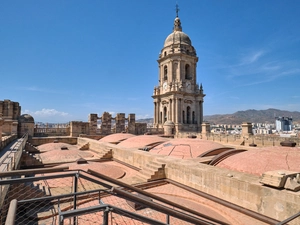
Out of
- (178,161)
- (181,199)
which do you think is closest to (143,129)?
(178,161)

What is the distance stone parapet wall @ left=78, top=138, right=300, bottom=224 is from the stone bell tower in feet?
83.4

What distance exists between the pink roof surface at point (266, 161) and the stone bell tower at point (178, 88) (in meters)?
24.8

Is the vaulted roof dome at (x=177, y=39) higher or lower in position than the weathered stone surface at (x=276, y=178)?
higher

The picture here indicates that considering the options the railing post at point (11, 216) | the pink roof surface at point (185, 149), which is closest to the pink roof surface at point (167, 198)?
the pink roof surface at point (185, 149)

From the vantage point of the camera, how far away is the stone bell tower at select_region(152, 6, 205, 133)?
34.6 meters

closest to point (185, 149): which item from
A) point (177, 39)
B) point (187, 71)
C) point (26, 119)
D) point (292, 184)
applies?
point (292, 184)

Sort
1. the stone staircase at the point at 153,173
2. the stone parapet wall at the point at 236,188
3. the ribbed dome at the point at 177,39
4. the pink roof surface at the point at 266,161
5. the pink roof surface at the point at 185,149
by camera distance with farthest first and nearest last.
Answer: the ribbed dome at the point at 177,39 < the pink roof surface at the point at 185,149 < the stone staircase at the point at 153,173 < the pink roof surface at the point at 266,161 < the stone parapet wall at the point at 236,188

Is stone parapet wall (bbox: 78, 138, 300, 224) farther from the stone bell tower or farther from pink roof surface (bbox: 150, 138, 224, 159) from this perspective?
the stone bell tower

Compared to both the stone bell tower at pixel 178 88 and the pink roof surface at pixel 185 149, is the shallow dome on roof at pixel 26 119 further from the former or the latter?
the stone bell tower at pixel 178 88

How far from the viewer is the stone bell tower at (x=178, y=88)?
34625mm

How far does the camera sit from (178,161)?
28.3 feet

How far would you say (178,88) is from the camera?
113ft

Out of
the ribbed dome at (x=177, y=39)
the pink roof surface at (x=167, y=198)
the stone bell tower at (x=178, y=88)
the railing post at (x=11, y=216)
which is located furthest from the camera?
the ribbed dome at (x=177, y=39)

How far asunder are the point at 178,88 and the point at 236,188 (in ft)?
96.0
